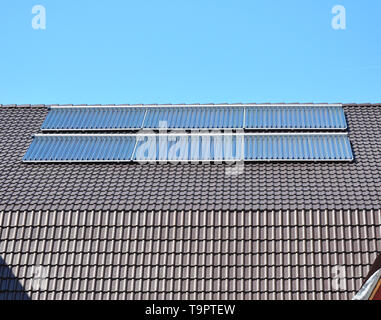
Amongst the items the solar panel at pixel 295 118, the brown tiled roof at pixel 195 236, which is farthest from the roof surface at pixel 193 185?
the solar panel at pixel 295 118

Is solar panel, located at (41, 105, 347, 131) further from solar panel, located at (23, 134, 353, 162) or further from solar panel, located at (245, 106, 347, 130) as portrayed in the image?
solar panel, located at (23, 134, 353, 162)

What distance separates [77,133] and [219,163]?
5406mm

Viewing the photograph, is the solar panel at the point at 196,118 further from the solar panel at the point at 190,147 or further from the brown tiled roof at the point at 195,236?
the brown tiled roof at the point at 195,236

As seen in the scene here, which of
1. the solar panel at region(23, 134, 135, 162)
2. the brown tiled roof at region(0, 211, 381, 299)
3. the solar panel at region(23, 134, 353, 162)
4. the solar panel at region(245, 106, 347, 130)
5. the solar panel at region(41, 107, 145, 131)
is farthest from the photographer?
the solar panel at region(41, 107, 145, 131)

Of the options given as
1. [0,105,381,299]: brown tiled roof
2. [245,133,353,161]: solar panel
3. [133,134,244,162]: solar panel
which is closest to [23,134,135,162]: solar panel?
[133,134,244,162]: solar panel

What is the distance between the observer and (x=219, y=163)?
16141mm

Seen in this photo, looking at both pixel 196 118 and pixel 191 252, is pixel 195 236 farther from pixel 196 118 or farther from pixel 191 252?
pixel 196 118

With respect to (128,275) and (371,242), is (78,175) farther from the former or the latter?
(371,242)

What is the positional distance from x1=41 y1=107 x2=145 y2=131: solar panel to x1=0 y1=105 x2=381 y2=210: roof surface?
179 centimetres

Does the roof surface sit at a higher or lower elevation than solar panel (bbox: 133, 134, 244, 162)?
lower

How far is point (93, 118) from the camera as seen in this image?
19.1m

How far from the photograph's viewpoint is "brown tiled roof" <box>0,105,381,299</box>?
42.0ft

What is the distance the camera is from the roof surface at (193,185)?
13.9 meters
